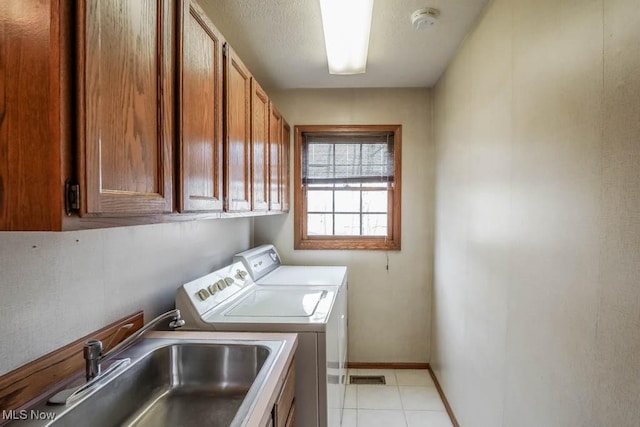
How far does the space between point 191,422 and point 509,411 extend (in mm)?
1334

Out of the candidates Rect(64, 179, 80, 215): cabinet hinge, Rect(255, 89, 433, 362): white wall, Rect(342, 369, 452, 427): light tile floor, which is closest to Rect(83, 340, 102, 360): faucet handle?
Rect(64, 179, 80, 215): cabinet hinge

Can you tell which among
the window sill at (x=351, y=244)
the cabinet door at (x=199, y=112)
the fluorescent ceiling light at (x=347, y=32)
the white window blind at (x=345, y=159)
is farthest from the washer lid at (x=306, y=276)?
the fluorescent ceiling light at (x=347, y=32)

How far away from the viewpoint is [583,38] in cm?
112

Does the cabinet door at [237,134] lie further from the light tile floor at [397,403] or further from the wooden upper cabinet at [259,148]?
the light tile floor at [397,403]

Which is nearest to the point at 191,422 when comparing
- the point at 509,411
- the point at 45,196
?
the point at 45,196

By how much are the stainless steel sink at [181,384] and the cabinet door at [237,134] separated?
0.61 m

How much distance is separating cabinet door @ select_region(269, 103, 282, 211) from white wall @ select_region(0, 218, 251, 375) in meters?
0.73

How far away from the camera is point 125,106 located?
91cm

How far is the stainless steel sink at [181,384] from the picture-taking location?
1.19 meters

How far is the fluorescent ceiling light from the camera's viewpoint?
5.83 feet

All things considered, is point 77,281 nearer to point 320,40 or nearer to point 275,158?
point 275,158

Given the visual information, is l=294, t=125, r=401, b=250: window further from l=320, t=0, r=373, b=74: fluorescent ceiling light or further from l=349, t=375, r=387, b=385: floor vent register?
l=349, t=375, r=387, b=385: floor vent register

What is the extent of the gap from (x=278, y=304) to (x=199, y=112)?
3.49 feet

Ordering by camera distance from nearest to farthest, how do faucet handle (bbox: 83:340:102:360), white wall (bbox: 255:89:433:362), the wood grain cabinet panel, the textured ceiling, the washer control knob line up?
the wood grain cabinet panel
faucet handle (bbox: 83:340:102:360)
the washer control knob
the textured ceiling
white wall (bbox: 255:89:433:362)
